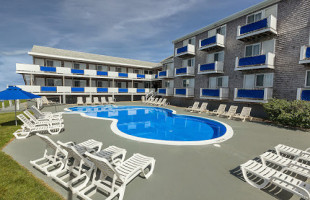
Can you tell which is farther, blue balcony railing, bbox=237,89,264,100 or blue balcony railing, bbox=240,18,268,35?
blue balcony railing, bbox=237,89,264,100

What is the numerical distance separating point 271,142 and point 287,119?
507 cm

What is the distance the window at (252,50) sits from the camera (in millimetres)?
15184

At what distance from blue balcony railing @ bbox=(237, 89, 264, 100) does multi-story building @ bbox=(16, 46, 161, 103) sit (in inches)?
745

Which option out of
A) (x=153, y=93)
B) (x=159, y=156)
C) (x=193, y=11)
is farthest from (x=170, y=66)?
(x=159, y=156)

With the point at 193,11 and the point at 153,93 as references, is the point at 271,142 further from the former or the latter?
the point at 153,93

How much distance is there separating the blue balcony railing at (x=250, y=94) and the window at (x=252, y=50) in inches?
166

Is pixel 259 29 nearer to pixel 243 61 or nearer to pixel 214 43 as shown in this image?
pixel 243 61

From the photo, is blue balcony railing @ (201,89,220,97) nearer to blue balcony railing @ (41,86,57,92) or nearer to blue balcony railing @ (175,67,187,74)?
blue balcony railing @ (175,67,187,74)

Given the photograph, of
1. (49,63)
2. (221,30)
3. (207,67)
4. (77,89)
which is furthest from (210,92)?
(49,63)

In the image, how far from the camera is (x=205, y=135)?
10.1m

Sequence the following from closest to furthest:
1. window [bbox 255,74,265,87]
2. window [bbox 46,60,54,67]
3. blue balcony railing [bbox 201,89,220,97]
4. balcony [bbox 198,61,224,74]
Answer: window [bbox 255,74,265,87]
blue balcony railing [bbox 201,89,220,97]
balcony [bbox 198,61,224,74]
window [bbox 46,60,54,67]

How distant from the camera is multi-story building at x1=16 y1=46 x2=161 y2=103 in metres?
22.0

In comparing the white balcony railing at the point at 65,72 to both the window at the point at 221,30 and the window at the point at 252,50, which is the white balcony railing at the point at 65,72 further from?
the window at the point at 252,50

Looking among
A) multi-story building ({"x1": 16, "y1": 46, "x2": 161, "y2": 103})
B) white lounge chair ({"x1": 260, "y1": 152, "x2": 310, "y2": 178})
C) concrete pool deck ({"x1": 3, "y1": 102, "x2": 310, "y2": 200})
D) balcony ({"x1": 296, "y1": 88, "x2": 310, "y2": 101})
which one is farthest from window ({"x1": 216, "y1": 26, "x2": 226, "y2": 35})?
white lounge chair ({"x1": 260, "y1": 152, "x2": 310, "y2": 178})
